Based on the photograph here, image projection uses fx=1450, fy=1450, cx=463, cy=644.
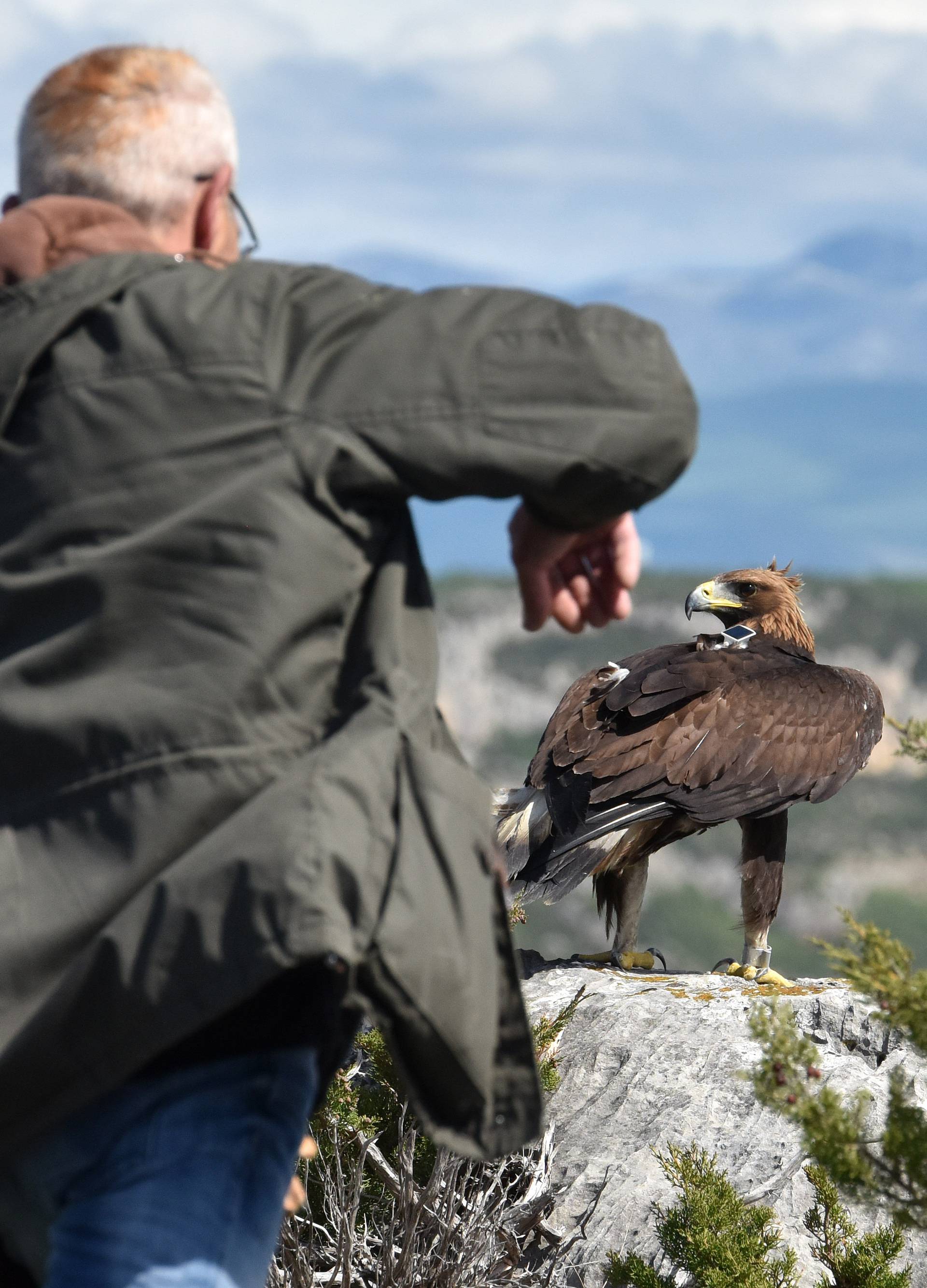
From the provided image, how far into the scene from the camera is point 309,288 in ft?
6.38

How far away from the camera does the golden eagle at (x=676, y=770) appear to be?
6.61m

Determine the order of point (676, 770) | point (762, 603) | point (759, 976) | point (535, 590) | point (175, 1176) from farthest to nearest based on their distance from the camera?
1. point (762, 603)
2. point (676, 770)
3. point (759, 976)
4. point (535, 590)
5. point (175, 1176)

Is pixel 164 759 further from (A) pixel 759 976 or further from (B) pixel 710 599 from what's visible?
(B) pixel 710 599

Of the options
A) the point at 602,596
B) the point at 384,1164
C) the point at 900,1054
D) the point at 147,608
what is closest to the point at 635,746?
the point at 900,1054

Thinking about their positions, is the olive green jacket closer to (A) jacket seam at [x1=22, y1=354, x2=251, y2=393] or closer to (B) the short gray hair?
(A) jacket seam at [x1=22, y1=354, x2=251, y2=393]

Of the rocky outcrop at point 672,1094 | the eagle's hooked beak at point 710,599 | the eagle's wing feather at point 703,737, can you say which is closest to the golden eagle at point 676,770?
the eagle's wing feather at point 703,737

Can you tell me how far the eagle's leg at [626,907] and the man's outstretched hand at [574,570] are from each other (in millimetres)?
4885

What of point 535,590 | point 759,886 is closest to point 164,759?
point 535,590

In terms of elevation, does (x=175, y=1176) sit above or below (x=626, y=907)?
above

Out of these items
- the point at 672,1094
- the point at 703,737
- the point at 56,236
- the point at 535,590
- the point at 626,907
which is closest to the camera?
the point at 56,236

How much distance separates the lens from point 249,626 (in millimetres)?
1848

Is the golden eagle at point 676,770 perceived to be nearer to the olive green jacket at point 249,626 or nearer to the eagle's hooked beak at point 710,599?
the eagle's hooked beak at point 710,599

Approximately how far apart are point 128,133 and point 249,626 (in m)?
0.78

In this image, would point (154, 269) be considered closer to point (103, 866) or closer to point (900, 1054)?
point (103, 866)
